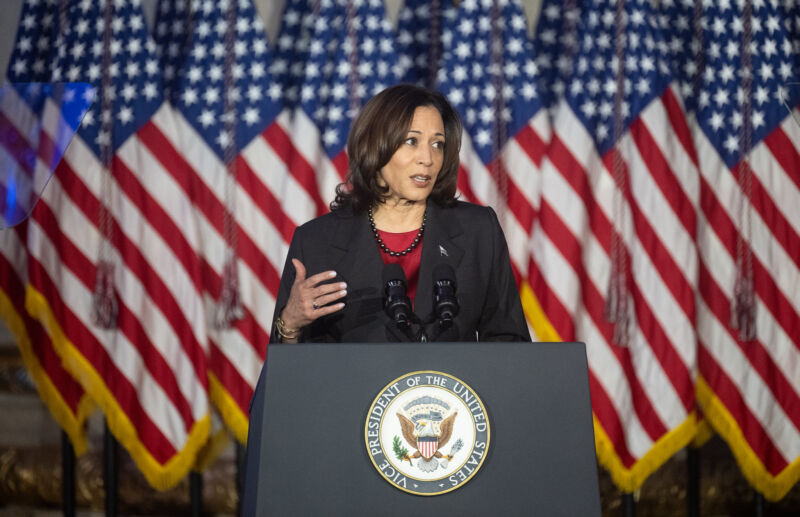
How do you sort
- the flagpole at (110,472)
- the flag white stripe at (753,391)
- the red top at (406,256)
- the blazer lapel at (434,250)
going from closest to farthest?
the blazer lapel at (434,250), the red top at (406,256), the flag white stripe at (753,391), the flagpole at (110,472)

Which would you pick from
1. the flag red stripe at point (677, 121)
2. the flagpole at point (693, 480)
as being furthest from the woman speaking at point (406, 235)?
the flagpole at point (693, 480)

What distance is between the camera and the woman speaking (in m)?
1.70

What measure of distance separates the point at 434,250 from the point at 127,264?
1.91 metres

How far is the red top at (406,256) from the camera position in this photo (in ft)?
5.84

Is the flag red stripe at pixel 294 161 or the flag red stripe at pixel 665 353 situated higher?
the flag red stripe at pixel 294 161

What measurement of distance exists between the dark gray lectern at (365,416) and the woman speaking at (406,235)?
39cm

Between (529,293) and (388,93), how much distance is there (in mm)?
1670

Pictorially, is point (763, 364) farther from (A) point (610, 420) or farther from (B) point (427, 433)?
(B) point (427, 433)

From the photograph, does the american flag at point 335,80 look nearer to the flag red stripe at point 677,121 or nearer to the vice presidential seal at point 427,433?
the flag red stripe at point 677,121

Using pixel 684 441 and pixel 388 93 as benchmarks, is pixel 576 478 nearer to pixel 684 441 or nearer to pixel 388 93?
pixel 388 93

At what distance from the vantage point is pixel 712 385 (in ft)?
11.0

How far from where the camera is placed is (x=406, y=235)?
1838 millimetres

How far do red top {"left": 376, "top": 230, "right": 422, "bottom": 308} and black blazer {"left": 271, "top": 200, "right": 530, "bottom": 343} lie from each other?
5 centimetres

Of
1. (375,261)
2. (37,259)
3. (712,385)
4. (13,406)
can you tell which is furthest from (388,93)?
(13,406)
